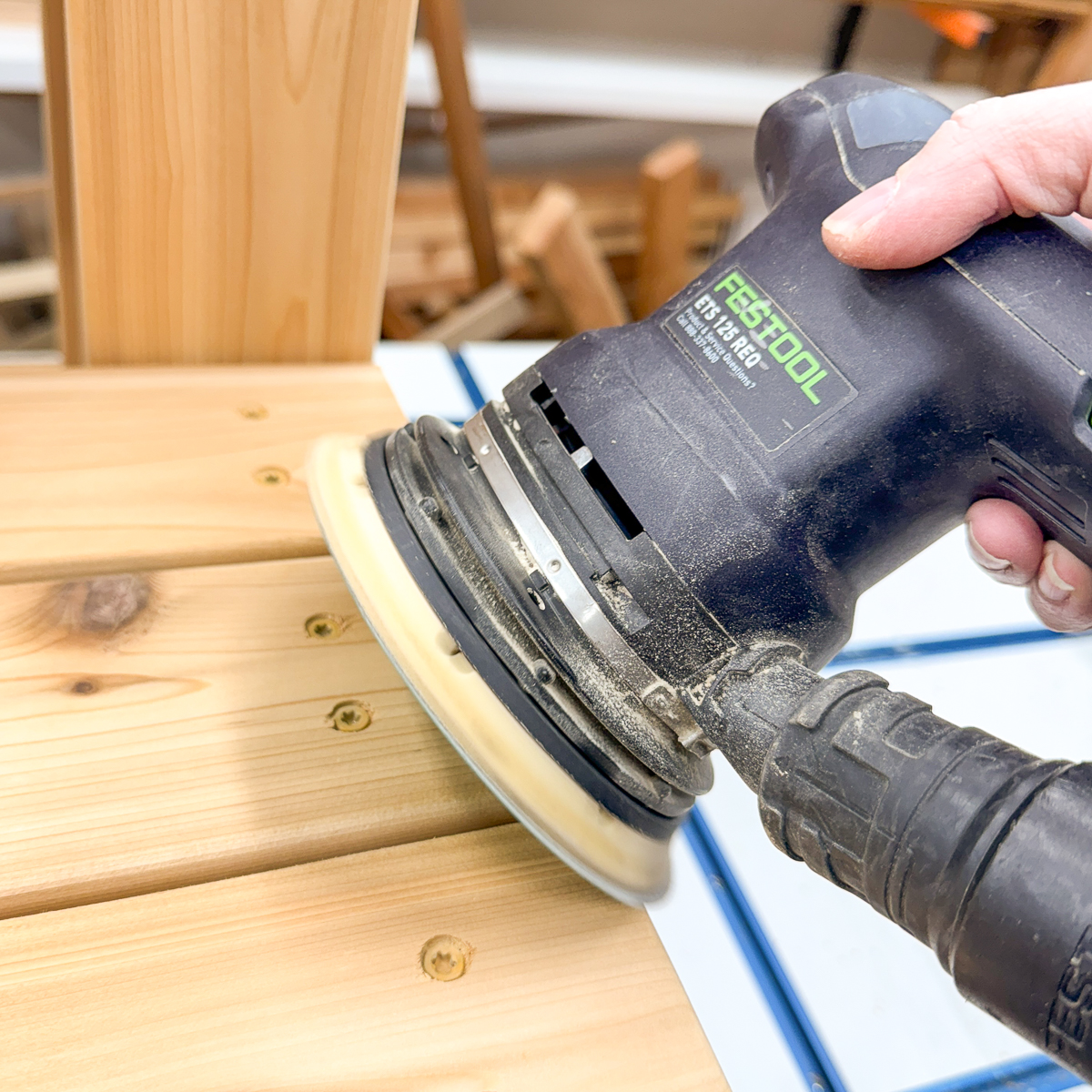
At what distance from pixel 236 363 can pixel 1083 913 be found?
0.76 m

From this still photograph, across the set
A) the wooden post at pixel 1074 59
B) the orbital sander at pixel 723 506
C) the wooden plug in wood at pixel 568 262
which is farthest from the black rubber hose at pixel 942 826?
the wooden post at pixel 1074 59

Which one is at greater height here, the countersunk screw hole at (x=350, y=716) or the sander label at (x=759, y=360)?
the sander label at (x=759, y=360)

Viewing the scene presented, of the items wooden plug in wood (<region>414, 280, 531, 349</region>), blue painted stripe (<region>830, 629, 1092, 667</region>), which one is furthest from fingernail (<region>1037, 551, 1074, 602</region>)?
wooden plug in wood (<region>414, 280, 531, 349</region>)

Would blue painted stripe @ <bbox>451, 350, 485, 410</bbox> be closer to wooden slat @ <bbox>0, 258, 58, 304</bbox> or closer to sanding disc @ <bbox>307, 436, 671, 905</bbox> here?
sanding disc @ <bbox>307, 436, 671, 905</bbox>

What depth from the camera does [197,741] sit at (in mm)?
534

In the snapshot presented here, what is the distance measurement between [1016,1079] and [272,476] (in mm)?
671

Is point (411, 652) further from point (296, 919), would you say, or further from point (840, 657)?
point (840, 657)

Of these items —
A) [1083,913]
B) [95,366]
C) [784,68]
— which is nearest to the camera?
[1083,913]

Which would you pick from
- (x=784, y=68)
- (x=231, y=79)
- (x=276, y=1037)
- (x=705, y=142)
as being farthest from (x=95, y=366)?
(x=705, y=142)

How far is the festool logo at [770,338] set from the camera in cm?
52

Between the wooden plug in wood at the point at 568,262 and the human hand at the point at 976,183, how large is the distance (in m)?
1.31

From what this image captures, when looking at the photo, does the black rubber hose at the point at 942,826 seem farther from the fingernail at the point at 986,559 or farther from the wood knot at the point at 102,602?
the wood knot at the point at 102,602

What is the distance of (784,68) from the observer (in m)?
2.74

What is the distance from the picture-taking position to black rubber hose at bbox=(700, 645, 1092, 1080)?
36 cm
